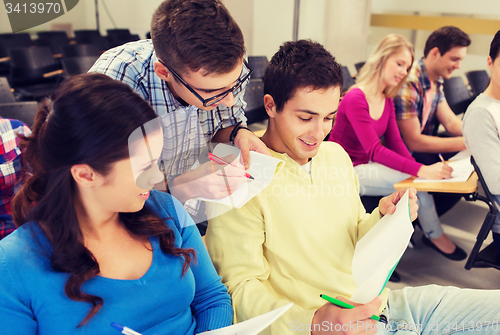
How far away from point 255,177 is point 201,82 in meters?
0.31

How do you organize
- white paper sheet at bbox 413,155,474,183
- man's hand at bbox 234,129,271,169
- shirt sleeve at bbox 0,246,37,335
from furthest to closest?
white paper sheet at bbox 413,155,474,183
man's hand at bbox 234,129,271,169
shirt sleeve at bbox 0,246,37,335

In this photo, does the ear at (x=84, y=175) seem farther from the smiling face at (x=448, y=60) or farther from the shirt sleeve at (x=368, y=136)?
the smiling face at (x=448, y=60)

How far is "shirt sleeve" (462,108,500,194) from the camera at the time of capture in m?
1.73

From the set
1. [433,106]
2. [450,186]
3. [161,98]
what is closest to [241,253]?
[161,98]

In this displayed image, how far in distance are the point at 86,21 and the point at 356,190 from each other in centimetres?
718

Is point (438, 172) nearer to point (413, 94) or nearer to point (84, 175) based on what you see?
point (413, 94)

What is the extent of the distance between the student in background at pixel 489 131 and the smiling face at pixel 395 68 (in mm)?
599

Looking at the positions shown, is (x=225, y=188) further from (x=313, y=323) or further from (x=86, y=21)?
(x=86, y=21)

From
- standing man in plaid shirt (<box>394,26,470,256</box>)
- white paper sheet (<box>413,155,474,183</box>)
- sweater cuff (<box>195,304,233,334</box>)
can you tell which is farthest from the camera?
standing man in plaid shirt (<box>394,26,470,256</box>)

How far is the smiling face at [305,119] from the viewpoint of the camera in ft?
4.06

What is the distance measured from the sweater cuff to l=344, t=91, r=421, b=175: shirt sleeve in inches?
56.7

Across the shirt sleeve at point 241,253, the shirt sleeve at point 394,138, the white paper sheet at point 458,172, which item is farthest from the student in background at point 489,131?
the shirt sleeve at point 241,253

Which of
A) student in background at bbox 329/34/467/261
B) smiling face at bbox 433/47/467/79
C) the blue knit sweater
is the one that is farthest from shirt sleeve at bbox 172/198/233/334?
smiling face at bbox 433/47/467/79

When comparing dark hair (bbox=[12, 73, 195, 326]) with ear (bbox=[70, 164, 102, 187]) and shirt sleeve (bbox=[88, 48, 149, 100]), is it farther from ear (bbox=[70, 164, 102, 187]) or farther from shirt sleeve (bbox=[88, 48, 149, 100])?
shirt sleeve (bbox=[88, 48, 149, 100])
